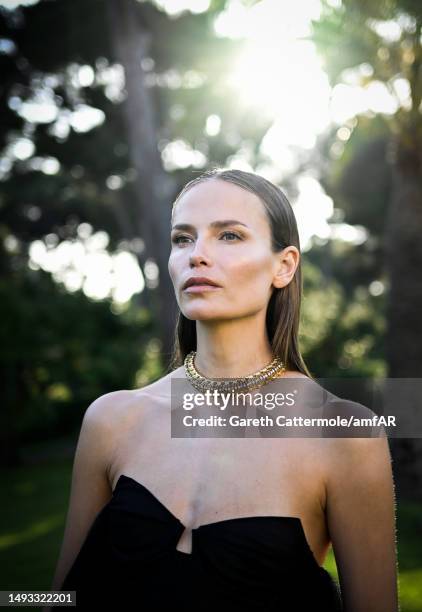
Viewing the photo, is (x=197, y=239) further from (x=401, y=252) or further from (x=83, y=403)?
(x=83, y=403)

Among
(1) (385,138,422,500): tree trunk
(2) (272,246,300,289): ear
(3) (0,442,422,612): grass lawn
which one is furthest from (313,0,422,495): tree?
(2) (272,246,300,289): ear

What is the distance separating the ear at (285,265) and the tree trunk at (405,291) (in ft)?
26.0

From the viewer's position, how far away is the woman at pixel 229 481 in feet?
6.43

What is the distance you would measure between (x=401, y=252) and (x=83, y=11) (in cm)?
1164

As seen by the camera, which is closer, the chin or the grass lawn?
the chin

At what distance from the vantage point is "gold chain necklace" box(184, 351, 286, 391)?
90.1 inches

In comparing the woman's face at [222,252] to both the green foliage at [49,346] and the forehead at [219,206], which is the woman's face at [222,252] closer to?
the forehead at [219,206]

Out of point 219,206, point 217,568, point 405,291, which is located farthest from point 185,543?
point 405,291

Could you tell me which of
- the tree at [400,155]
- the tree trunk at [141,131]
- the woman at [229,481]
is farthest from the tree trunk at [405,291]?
the woman at [229,481]

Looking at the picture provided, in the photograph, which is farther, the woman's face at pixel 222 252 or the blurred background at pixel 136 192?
the blurred background at pixel 136 192

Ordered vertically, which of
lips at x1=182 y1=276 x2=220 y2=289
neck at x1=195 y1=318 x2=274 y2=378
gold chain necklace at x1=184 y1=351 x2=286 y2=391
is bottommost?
gold chain necklace at x1=184 y1=351 x2=286 y2=391

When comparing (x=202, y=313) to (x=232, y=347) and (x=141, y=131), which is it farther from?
(x=141, y=131)

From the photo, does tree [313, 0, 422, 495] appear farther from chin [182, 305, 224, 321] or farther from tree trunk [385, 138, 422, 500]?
chin [182, 305, 224, 321]

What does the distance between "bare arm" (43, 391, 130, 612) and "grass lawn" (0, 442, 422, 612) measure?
13.4 feet
